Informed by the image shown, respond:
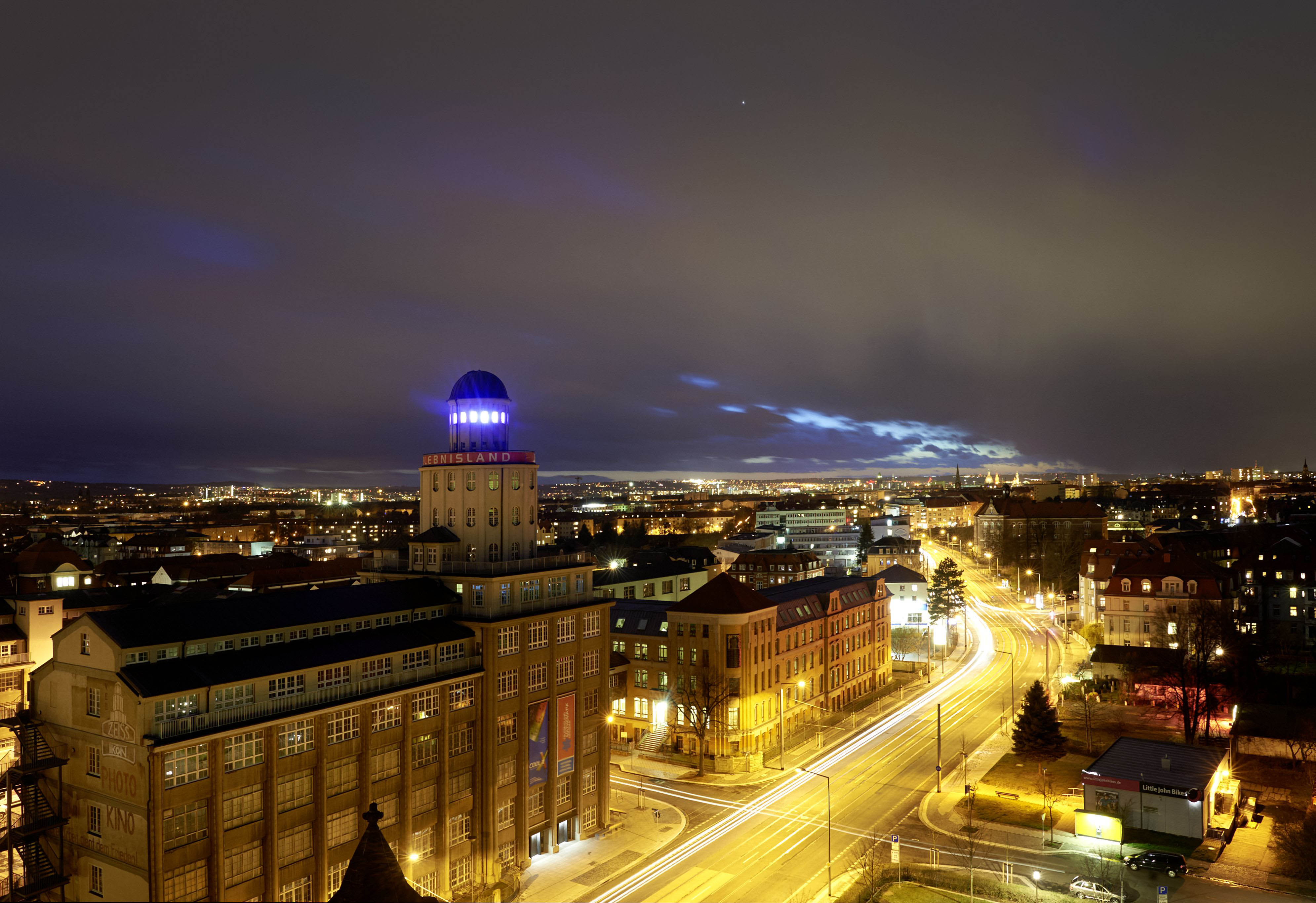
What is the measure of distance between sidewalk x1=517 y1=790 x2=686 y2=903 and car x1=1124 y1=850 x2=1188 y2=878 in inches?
1078

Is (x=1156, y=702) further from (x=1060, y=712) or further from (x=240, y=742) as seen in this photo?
(x=240, y=742)

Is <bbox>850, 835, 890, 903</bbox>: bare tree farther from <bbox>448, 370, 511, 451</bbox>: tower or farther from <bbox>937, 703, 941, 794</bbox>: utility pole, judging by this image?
<bbox>448, 370, 511, 451</bbox>: tower

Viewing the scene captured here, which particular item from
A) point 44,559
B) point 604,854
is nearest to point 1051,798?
point 604,854

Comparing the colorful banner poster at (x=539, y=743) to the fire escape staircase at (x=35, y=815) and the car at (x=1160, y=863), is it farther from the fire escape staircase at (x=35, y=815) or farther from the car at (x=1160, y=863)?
the car at (x=1160, y=863)

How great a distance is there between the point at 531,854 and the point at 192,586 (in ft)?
219

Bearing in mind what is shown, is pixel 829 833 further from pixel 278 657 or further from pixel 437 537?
pixel 278 657

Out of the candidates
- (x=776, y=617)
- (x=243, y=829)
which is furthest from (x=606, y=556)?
(x=243, y=829)

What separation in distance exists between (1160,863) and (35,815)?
58335mm

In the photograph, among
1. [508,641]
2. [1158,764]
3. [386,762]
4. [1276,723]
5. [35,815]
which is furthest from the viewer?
[1276,723]

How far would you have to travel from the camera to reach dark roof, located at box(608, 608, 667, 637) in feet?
250

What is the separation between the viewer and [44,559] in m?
83.1

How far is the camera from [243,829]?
3647 centimetres

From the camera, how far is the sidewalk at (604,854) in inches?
1839

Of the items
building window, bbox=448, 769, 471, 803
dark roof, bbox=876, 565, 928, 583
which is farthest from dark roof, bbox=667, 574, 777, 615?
dark roof, bbox=876, 565, 928, 583
